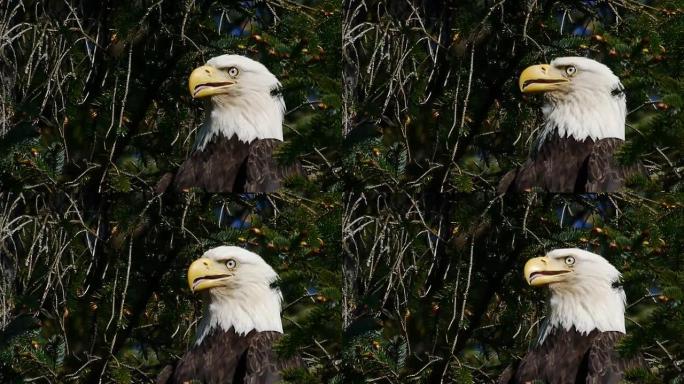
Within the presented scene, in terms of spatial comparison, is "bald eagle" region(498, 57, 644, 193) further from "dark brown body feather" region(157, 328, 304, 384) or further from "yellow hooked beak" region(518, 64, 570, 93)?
"dark brown body feather" region(157, 328, 304, 384)

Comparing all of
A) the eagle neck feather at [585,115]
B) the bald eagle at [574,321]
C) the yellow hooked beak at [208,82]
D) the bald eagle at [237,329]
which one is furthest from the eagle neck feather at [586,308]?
the yellow hooked beak at [208,82]

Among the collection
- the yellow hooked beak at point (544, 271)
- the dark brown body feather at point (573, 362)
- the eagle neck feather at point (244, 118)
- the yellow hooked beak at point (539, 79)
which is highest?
the yellow hooked beak at point (539, 79)

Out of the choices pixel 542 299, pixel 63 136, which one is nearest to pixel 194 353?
pixel 63 136

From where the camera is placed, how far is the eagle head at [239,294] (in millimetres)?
3697

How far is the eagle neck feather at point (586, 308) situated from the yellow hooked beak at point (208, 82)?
3.97 feet

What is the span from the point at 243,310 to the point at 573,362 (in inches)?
40.8

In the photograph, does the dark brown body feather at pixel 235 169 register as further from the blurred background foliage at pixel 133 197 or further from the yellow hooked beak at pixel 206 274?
the yellow hooked beak at pixel 206 274

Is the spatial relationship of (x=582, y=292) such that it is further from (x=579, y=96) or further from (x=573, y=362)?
(x=579, y=96)

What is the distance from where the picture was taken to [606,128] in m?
3.68

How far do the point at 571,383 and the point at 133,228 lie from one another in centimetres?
147

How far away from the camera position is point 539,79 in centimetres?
365

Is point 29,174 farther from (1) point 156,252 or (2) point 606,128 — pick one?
(2) point 606,128

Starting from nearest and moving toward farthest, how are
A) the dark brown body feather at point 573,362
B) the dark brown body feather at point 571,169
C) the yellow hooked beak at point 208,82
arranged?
the dark brown body feather at point 573,362 < the dark brown body feather at point 571,169 < the yellow hooked beak at point 208,82

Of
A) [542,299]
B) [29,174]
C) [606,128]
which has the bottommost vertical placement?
[542,299]
